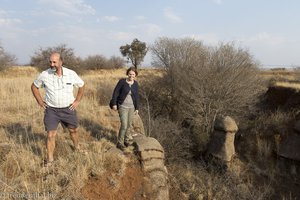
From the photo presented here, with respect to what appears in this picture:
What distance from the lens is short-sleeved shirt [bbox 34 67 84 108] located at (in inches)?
258

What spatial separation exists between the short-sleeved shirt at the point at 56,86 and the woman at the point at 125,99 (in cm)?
134

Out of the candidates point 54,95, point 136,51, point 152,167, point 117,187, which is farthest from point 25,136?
point 136,51

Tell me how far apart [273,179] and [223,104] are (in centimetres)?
499

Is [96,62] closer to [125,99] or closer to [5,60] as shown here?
[5,60]

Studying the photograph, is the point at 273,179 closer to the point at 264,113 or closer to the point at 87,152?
the point at 264,113

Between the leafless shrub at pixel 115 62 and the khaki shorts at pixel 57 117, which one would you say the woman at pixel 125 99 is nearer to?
the khaki shorts at pixel 57 117

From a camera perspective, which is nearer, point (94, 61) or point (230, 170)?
point (230, 170)

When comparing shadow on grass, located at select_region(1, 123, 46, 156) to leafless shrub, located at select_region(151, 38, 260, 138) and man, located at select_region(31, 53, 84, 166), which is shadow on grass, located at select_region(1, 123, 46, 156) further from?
leafless shrub, located at select_region(151, 38, 260, 138)

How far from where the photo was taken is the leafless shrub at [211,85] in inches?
661

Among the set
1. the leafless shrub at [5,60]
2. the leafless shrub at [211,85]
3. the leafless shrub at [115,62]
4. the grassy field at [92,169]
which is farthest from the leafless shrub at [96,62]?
the grassy field at [92,169]

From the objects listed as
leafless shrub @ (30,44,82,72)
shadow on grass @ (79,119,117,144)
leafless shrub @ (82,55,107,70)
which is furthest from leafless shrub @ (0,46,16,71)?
shadow on grass @ (79,119,117,144)

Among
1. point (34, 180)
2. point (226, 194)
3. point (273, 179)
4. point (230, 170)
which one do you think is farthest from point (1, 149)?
point (273, 179)

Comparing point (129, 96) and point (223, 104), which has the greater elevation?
point (129, 96)

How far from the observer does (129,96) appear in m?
7.88
